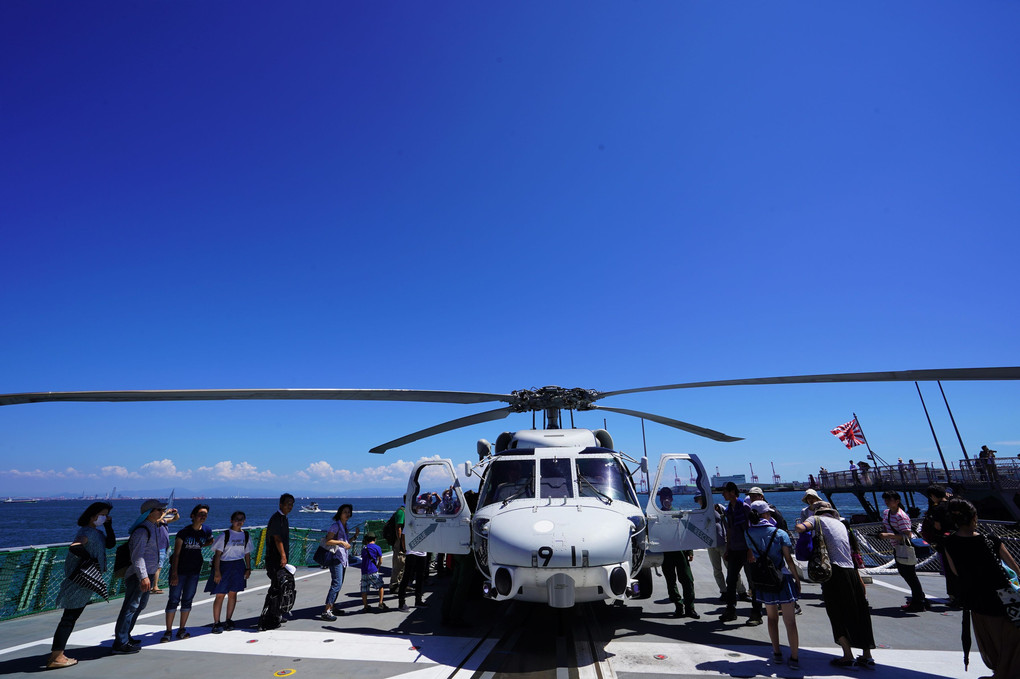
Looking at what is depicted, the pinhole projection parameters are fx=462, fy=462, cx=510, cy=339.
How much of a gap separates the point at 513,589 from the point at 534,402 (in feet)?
15.6

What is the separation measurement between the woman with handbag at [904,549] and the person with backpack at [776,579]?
120 inches

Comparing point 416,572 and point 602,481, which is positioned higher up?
point 602,481

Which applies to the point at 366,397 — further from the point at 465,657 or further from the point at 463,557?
the point at 465,657

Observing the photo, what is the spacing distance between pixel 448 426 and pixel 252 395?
13.8 ft

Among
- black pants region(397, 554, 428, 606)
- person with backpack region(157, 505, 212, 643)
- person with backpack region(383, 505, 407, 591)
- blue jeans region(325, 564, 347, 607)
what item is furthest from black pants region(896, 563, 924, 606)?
person with backpack region(157, 505, 212, 643)

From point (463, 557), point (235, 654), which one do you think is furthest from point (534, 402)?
point (235, 654)

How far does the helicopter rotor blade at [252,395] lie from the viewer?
18.5ft

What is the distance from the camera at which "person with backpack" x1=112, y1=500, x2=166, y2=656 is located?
19.1 feet

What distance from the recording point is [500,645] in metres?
6.05

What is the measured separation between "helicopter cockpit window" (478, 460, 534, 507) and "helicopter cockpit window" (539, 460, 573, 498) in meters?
0.18

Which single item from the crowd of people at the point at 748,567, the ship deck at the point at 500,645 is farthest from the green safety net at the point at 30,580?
the crowd of people at the point at 748,567

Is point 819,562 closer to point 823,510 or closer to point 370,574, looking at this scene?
point 823,510

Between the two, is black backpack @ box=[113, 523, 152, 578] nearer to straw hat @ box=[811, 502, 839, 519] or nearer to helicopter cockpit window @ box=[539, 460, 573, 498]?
Answer: helicopter cockpit window @ box=[539, 460, 573, 498]

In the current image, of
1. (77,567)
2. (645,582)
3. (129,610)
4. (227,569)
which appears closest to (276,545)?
(227,569)
